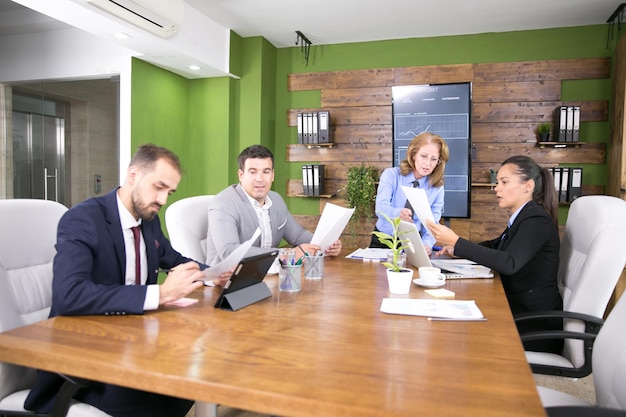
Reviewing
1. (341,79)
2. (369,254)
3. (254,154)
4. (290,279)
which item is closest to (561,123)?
(341,79)

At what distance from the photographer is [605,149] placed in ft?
15.4

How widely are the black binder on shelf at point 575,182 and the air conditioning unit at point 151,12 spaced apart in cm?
377

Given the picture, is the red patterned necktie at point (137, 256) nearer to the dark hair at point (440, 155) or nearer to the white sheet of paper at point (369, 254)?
the white sheet of paper at point (369, 254)

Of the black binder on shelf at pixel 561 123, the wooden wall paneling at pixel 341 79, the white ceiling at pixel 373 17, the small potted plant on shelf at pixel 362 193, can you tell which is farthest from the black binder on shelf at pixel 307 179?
the black binder on shelf at pixel 561 123

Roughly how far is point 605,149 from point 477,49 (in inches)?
62.9

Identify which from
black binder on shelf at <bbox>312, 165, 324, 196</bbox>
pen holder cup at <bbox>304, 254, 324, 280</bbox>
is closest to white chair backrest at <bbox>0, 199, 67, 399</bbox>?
pen holder cup at <bbox>304, 254, 324, 280</bbox>

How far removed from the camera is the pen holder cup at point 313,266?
2.00 m

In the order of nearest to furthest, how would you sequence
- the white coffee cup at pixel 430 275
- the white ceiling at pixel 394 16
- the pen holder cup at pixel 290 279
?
the pen holder cup at pixel 290 279 < the white coffee cup at pixel 430 275 < the white ceiling at pixel 394 16

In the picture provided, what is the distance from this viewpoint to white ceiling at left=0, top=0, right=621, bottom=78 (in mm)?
4238

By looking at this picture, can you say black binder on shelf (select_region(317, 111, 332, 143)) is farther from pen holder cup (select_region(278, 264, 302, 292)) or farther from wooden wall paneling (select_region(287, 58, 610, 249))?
pen holder cup (select_region(278, 264, 302, 292))

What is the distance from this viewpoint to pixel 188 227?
241 centimetres

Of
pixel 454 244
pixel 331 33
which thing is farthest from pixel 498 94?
pixel 454 244

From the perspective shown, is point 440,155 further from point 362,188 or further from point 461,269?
point 362,188

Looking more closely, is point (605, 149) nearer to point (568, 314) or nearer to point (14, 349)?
point (568, 314)
